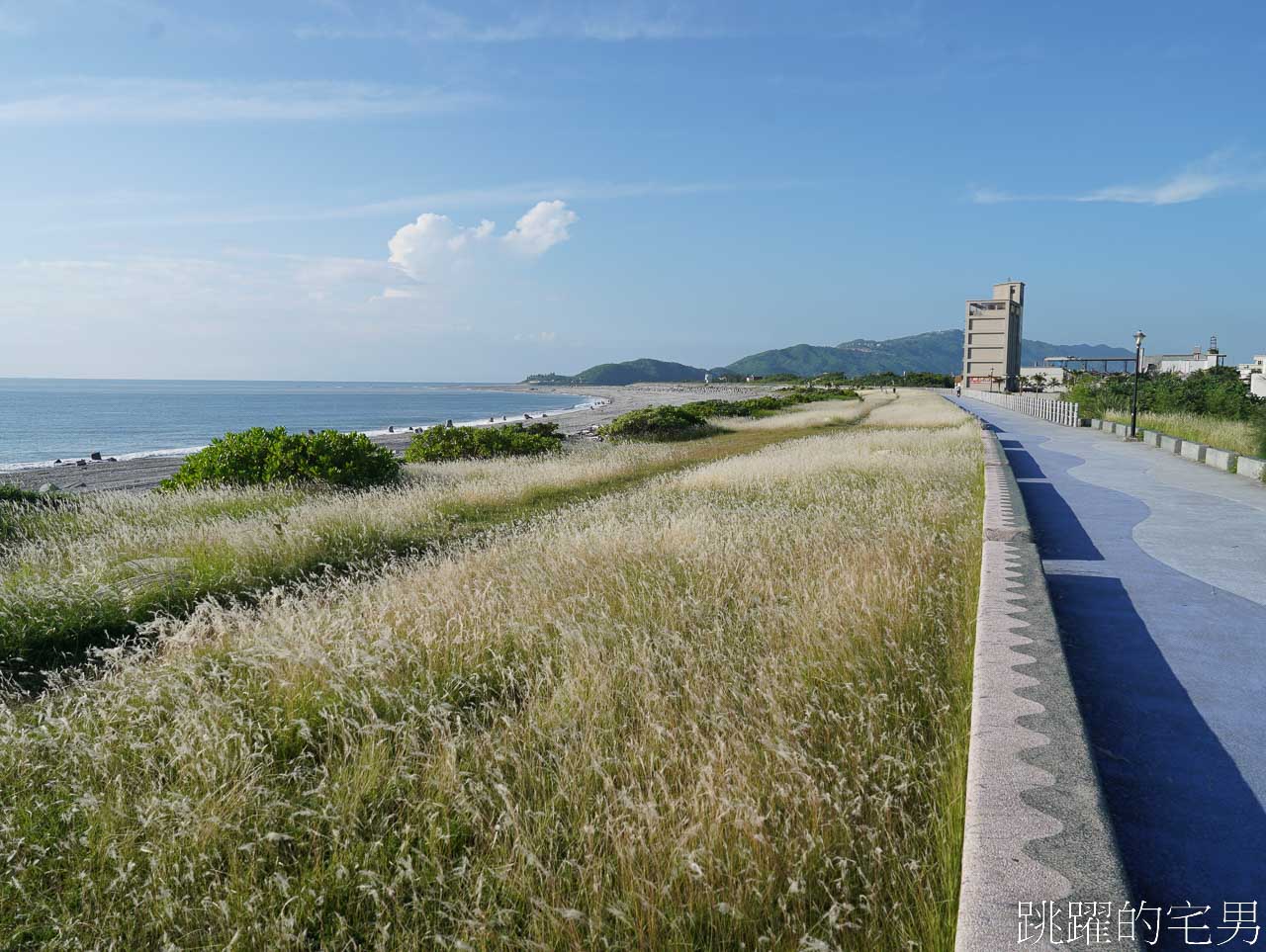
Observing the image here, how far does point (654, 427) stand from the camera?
29.9m

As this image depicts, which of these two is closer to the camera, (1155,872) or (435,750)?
(1155,872)

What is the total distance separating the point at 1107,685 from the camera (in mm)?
4246

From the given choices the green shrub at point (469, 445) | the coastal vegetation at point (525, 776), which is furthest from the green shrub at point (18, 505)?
the green shrub at point (469, 445)

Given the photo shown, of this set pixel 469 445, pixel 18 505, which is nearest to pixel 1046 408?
pixel 469 445

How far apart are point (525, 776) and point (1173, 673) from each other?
3.91m

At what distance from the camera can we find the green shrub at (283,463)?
1411 centimetres

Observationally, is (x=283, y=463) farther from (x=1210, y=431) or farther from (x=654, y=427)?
(x=1210, y=431)

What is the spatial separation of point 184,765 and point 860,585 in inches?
165

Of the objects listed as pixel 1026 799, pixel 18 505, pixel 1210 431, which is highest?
pixel 1210 431

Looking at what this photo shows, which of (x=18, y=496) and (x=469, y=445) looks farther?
(x=469, y=445)

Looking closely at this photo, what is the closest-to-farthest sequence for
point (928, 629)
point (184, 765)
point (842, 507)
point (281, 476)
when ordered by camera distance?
point (184, 765), point (928, 629), point (842, 507), point (281, 476)

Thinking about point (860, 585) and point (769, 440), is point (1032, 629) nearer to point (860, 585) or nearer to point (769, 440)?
point (860, 585)

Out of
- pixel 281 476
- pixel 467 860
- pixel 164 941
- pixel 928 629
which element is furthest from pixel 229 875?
pixel 281 476

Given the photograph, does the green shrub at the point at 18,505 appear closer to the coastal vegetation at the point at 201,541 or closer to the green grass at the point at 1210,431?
the coastal vegetation at the point at 201,541
